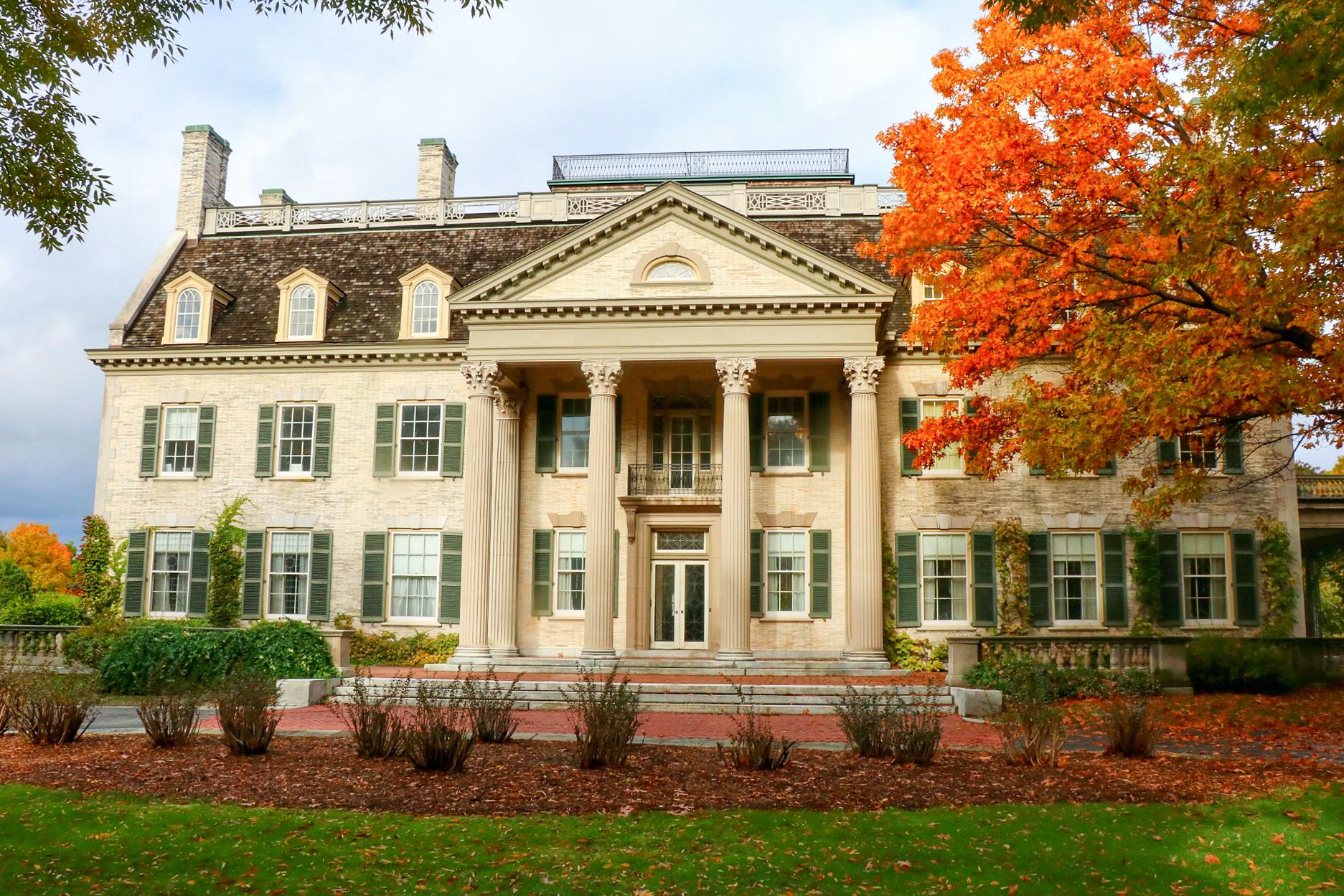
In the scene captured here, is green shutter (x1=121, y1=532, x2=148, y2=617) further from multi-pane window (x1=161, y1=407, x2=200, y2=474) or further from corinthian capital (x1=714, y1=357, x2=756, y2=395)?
corinthian capital (x1=714, y1=357, x2=756, y2=395)


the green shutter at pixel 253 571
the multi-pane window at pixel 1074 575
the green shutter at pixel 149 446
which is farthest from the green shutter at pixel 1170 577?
Answer: the green shutter at pixel 149 446

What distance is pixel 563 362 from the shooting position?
25094mm

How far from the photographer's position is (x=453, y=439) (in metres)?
27.3

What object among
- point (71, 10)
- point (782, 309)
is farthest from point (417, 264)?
point (71, 10)

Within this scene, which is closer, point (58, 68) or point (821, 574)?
point (58, 68)

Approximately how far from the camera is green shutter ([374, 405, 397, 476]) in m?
27.4

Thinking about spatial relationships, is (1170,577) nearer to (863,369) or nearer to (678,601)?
(863,369)

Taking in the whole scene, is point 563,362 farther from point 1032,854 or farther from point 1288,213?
point 1032,854

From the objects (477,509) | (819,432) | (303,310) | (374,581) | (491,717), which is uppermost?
(303,310)

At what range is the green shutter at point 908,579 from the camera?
25375mm

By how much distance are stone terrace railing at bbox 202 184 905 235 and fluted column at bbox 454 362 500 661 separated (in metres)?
7.14

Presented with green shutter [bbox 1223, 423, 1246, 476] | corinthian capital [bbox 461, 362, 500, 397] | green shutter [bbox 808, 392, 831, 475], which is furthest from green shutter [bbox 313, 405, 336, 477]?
green shutter [bbox 1223, 423, 1246, 476]

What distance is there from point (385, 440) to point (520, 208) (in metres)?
8.49

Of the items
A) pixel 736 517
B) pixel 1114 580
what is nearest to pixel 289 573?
pixel 736 517
